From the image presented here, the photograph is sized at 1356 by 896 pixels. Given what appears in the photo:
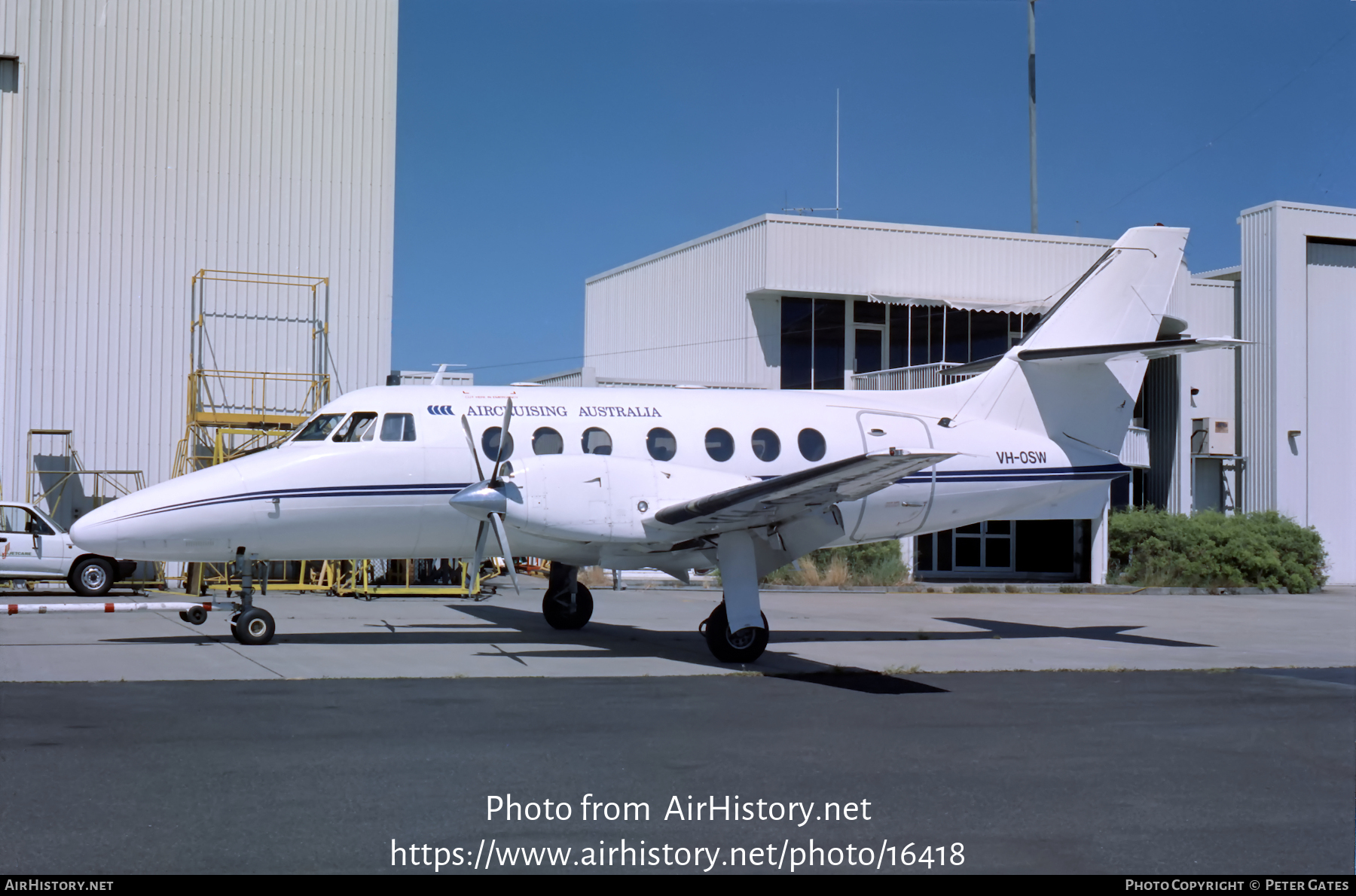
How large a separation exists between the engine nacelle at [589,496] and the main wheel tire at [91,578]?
11548mm

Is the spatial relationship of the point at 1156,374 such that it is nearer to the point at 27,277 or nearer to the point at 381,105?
Result: the point at 381,105

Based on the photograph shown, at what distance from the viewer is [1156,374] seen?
33.7 metres

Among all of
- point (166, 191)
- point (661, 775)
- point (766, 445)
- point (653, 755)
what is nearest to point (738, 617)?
point (766, 445)

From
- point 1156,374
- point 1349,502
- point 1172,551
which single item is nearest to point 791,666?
point 1172,551

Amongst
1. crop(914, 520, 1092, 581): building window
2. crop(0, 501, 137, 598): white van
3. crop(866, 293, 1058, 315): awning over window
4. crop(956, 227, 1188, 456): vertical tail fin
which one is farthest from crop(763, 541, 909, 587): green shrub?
crop(0, 501, 137, 598): white van

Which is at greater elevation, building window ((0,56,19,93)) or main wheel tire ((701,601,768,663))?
building window ((0,56,19,93))

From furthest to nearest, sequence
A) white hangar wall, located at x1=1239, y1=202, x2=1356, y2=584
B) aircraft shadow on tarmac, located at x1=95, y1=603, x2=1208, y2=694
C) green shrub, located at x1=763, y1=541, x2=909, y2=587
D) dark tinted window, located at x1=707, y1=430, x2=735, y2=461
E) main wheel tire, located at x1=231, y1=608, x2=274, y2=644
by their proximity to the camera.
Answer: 1. white hangar wall, located at x1=1239, y1=202, x2=1356, y2=584
2. green shrub, located at x1=763, y1=541, x2=909, y2=587
3. dark tinted window, located at x1=707, y1=430, x2=735, y2=461
4. main wheel tire, located at x1=231, y1=608, x2=274, y2=644
5. aircraft shadow on tarmac, located at x1=95, y1=603, x2=1208, y2=694

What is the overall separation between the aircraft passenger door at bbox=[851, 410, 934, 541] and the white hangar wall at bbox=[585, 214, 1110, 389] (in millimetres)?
13787

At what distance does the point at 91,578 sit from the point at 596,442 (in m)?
11.5

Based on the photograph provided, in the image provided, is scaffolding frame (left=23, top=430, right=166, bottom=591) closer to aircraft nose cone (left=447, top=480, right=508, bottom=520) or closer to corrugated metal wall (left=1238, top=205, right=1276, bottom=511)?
aircraft nose cone (left=447, top=480, right=508, bottom=520)

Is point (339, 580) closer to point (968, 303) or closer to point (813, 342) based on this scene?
point (813, 342)

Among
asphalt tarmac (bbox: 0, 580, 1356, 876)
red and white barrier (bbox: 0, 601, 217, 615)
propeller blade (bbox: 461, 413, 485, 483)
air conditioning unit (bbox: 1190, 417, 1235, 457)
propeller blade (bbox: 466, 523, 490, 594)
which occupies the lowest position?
asphalt tarmac (bbox: 0, 580, 1356, 876)

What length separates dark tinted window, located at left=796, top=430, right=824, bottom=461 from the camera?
14.9 meters

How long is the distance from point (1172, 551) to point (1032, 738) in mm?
21685
